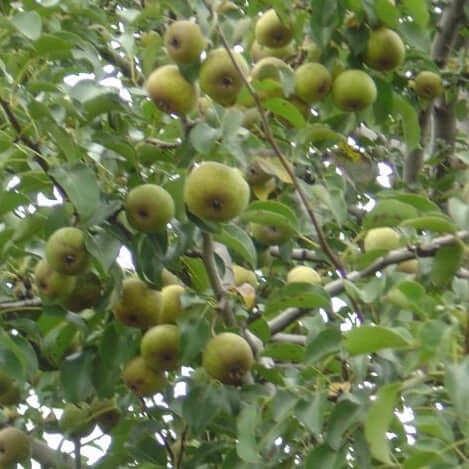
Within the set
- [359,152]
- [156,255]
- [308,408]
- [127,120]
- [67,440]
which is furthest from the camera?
[359,152]

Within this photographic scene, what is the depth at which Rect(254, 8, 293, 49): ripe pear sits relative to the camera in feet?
7.16

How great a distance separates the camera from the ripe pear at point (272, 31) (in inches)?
85.9

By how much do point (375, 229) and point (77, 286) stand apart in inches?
23.2

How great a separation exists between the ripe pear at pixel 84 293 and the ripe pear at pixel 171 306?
11cm

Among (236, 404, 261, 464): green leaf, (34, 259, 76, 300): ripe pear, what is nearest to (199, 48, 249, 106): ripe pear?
(34, 259, 76, 300): ripe pear

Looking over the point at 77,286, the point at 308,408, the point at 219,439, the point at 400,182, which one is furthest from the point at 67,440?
the point at 400,182

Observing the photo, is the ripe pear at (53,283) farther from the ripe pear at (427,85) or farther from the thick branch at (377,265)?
the ripe pear at (427,85)

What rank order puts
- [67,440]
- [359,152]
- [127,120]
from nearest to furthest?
1. [127,120]
2. [67,440]
3. [359,152]

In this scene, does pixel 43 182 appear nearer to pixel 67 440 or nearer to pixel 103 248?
pixel 103 248

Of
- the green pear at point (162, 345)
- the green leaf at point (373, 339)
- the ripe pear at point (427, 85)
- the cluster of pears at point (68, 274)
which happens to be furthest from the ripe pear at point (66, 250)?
the ripe pear at point (427, 85)

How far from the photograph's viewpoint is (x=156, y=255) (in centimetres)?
184

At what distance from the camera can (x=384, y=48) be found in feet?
6.88

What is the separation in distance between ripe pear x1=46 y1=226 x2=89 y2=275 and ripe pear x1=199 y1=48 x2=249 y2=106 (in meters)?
0.31

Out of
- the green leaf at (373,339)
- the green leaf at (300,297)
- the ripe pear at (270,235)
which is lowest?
the green leaf at (373,339)
